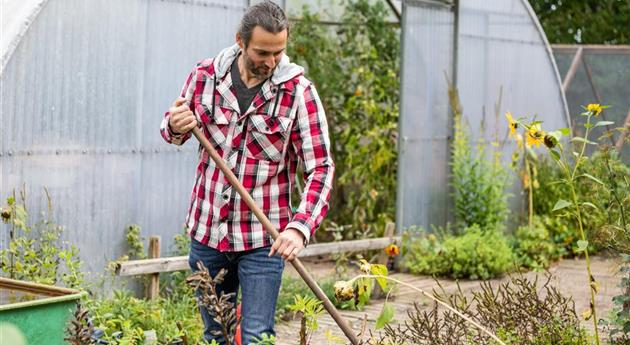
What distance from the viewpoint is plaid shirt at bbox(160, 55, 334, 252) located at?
3982 millimetres

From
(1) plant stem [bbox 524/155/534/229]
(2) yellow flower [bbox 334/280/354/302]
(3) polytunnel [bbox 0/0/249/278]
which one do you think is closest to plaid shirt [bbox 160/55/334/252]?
(2) yellow flower [bbox 334/280/354/302]

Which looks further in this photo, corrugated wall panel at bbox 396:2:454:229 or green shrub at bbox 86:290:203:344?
corrugated wall panel at bbox 396:2:454:229

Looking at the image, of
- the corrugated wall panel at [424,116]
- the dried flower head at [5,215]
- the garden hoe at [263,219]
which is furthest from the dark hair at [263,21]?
the corrugated wall panel at [424,116]

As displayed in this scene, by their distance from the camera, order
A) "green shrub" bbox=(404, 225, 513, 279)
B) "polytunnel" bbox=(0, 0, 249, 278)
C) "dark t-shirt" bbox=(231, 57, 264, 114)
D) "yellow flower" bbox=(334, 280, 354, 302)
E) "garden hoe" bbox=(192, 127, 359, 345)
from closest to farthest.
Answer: "yellow flower" bbox=(334, 280, 354, 302) → "garden hoe" bbox=(192, 127, 359, 345) → "dark t-shirt" bbox=(231, 57, 264, 114) → "polytunnel" bbox=(0, 0, 249, 278) → "green shrub" bbox=(404, 225, 513, 279)

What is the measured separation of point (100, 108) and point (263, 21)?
9.52 feet

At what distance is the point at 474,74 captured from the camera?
10.2 metres

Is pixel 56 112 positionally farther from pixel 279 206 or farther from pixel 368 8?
pixel 368 8

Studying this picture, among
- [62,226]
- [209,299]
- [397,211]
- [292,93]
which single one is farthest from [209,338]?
[397,211]


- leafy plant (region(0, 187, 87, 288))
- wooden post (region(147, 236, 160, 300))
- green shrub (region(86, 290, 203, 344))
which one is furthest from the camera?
wooden post (region(147, 236, 160, 300))

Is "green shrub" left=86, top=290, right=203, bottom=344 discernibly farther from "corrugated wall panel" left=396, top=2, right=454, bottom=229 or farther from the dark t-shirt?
"corrugated wall panel" left=396, top=2, right=454, bottom=229

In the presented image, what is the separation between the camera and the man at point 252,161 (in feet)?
13.0

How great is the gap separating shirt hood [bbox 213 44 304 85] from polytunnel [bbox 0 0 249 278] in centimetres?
223

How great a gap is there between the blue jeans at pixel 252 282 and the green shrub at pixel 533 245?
5.76 m

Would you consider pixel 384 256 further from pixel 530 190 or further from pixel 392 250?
pixel 530 190
